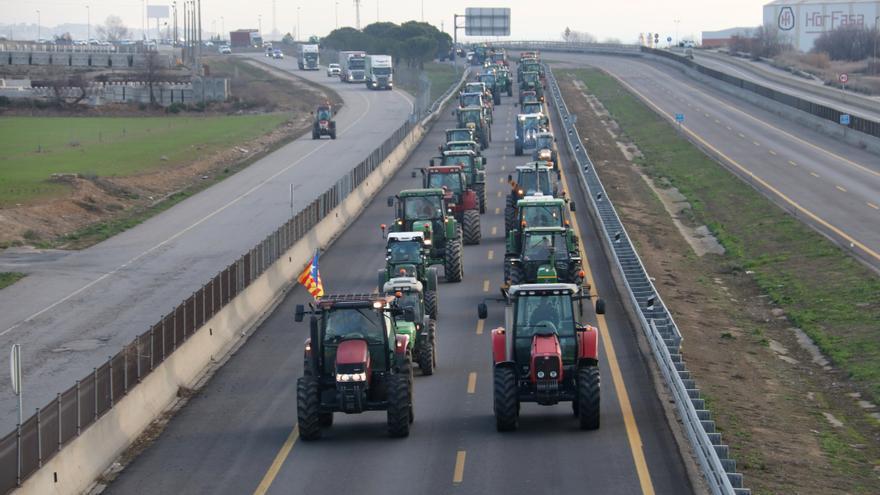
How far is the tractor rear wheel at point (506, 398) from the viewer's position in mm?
24172

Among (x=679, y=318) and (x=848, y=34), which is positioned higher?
(x=848, y=34)

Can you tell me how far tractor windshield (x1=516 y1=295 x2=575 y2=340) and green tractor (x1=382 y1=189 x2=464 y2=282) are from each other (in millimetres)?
17866

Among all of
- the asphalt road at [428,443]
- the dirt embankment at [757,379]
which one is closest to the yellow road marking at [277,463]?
the asphalt road at [428,443]

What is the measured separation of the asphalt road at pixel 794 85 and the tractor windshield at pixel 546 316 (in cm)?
7791

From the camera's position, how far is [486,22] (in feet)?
524

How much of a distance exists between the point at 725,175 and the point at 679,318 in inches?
1455

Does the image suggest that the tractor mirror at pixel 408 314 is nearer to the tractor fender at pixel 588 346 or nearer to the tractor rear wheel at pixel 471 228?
the tractor fender at pixel 588 346

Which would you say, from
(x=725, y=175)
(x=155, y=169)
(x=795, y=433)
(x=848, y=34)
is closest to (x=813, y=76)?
(x=848, y=34)

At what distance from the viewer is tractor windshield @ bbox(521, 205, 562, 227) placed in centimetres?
4216

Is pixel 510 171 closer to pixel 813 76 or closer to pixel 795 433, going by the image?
pixel 795 433

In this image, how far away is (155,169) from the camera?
81375mm

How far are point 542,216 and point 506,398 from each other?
1843cm

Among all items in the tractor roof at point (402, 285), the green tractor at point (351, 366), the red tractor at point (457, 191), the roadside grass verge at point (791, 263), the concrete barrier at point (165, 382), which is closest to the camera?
the concrete barrier at point (165, 382)

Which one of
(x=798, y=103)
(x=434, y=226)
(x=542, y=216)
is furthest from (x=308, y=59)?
(x=542, y=216)
